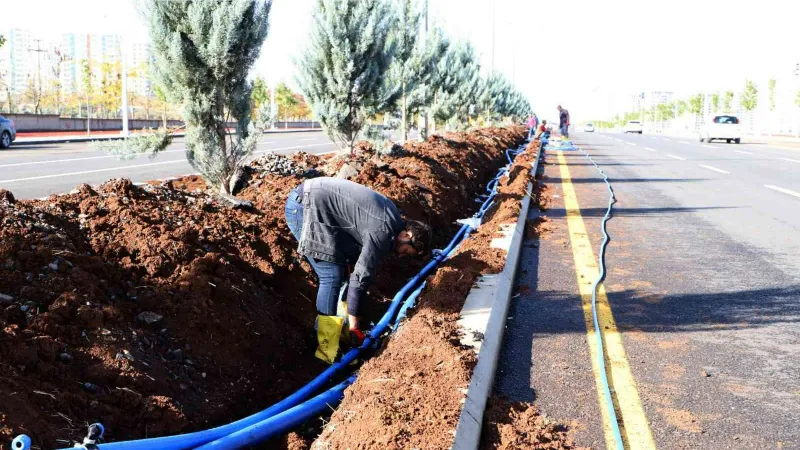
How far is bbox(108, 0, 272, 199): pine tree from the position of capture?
249 inches

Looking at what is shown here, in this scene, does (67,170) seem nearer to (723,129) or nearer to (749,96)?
(723,129)

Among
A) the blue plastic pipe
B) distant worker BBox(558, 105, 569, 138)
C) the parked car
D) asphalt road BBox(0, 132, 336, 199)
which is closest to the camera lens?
the blue plastic pipe

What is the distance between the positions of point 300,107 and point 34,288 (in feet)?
252

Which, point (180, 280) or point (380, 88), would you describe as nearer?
point (180, 280)

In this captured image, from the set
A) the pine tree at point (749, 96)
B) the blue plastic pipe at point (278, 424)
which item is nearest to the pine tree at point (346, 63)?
the blue plastic pipe at point (278, 424)

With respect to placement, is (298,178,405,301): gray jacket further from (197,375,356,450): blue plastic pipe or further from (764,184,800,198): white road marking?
(764,184,800,198): white road marking

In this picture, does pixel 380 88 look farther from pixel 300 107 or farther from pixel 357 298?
pixel 300 107

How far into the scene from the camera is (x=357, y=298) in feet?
14.9

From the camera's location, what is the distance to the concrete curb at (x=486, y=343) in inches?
126

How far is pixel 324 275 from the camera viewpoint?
463 centimetres

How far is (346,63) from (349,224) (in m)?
6.72

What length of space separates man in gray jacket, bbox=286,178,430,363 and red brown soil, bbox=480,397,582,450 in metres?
1.21

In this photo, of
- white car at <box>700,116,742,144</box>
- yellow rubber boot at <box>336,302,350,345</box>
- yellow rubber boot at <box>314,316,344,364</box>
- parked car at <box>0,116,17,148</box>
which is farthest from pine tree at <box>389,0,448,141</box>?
white car at <box>700,116,742,144</box>

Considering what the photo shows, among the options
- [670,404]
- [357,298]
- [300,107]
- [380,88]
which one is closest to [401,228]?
[357,298]
